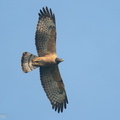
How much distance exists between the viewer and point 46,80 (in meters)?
12.1

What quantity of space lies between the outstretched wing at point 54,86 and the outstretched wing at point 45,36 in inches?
26.1

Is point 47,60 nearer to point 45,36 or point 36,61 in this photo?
point 36,61

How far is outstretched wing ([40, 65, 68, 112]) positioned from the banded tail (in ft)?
1.38

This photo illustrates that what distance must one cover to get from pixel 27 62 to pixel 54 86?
134 cm

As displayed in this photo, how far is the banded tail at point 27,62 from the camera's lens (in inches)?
469

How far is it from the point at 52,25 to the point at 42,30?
43 centimetres

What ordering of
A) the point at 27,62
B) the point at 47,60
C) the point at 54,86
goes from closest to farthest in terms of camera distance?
the point at 47,60, the point at 27,62, the point at 54,86

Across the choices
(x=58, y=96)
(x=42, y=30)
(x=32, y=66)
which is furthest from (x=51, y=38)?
(x=58, y=96)

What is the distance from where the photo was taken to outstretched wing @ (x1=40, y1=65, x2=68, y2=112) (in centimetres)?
1202

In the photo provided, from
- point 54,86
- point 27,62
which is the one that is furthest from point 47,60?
point 54,86

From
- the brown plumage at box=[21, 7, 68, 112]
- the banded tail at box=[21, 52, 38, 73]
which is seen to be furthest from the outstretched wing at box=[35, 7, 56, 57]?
the banded tail at box=[21, 52, 38, 73]

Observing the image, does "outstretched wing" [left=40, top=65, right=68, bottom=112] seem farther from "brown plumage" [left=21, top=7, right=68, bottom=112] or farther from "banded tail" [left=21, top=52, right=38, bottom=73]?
"banded tail" [left=21, top=52, right=38, bottom=73]

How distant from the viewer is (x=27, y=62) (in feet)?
39.3

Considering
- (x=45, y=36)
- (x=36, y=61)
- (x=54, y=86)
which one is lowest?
(x=54, y=86)
